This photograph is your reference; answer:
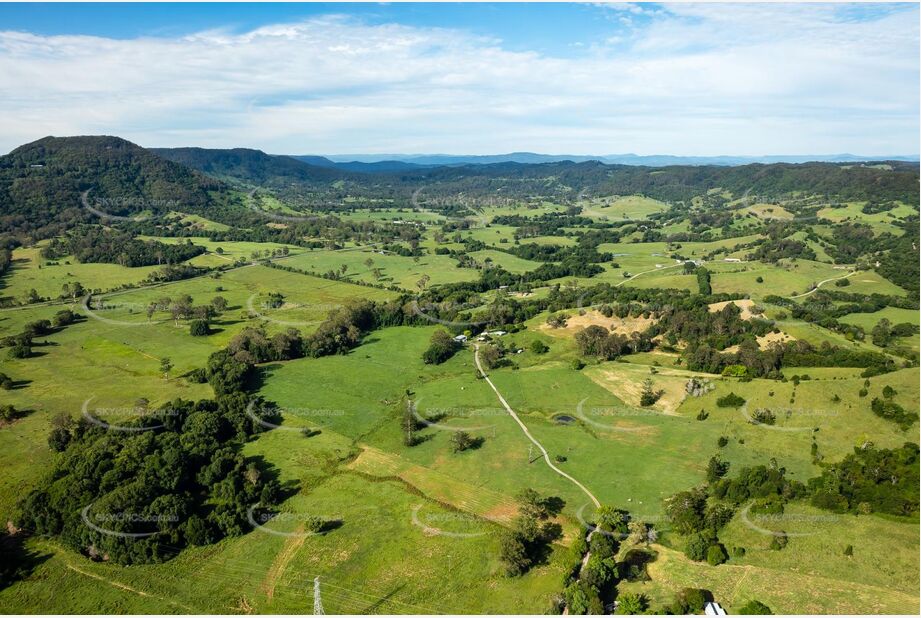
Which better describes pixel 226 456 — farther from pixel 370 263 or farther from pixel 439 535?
pixel 370 263

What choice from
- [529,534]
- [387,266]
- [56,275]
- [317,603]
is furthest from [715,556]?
[56,275]

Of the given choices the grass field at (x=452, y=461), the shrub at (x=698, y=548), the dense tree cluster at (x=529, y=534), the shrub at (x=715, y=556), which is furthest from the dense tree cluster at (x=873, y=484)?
the dense tree cluster at (x=529, y=534)

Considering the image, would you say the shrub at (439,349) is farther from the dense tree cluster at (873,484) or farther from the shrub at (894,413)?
the shrub at (894,413)

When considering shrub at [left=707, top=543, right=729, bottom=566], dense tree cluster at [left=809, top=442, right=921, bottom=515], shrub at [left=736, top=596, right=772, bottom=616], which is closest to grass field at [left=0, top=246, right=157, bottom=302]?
shrub at [left=707, top=543, right=729, bottom=566]

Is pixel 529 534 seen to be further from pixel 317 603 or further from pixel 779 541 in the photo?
pixel 779 541

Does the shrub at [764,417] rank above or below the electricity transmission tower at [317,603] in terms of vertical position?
above

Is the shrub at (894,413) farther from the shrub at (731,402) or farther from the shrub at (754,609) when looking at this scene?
the shrub at (754,609)

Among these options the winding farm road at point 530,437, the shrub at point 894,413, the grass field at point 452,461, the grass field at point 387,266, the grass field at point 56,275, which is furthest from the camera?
the grass field at point 387,266

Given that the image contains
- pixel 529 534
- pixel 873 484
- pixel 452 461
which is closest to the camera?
pixel 529 534

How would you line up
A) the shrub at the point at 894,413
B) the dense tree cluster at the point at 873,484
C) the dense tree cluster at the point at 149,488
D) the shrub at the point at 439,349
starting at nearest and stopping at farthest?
the dense tree cluster at the point at 873,484 < the dense tree cluster at the point at 149,488 < the shrub at the point at 894,413 < the shrub at the point at 439,349

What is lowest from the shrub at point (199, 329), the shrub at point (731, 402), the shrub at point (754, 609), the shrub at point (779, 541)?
the shrub at point (754, 609)

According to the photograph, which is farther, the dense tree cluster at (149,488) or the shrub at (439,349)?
the shrub at (439,349)

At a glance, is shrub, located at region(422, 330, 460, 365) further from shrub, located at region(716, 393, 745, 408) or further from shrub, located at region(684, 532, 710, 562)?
shrub, located at region(684, 532, 710, 562)
